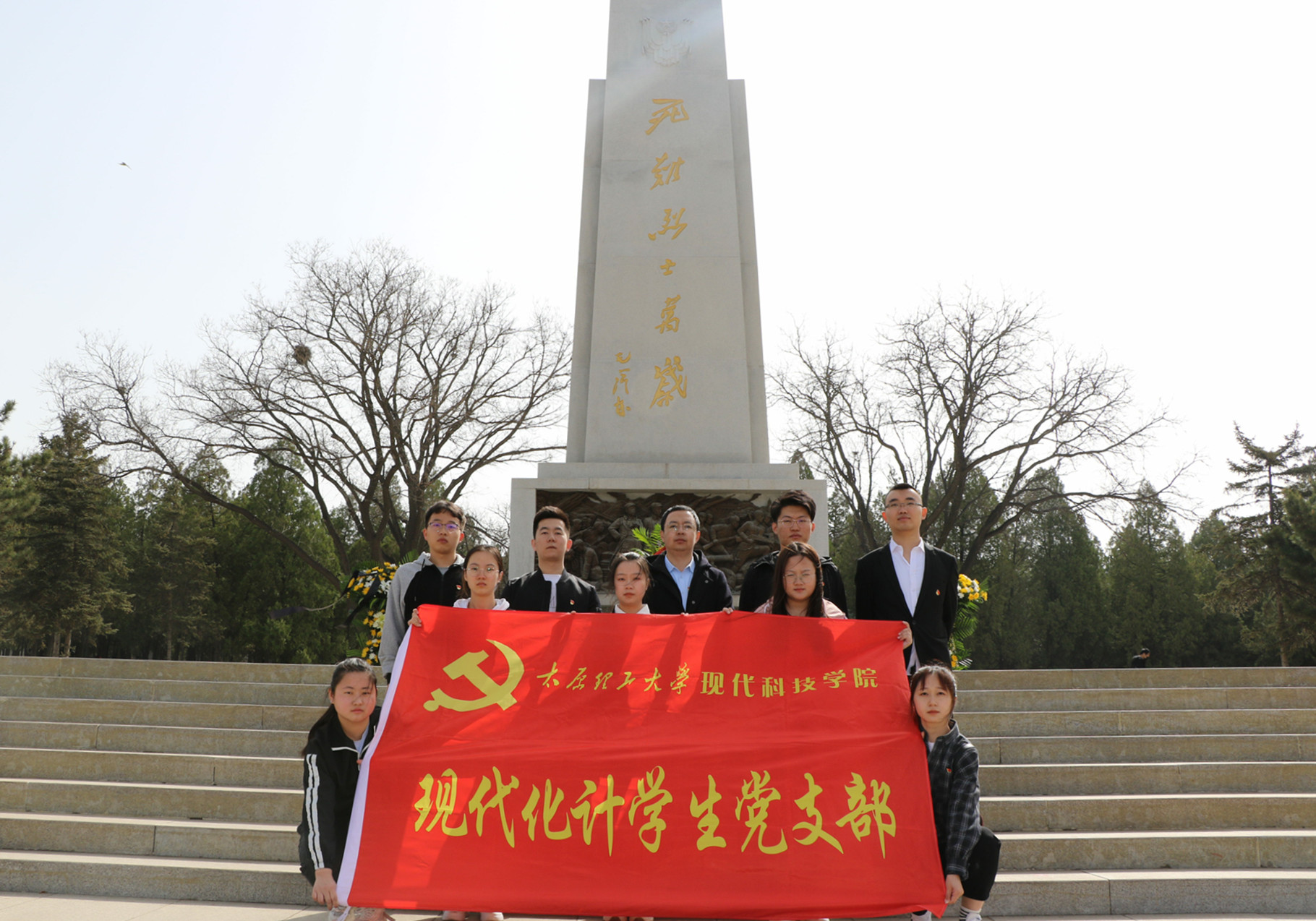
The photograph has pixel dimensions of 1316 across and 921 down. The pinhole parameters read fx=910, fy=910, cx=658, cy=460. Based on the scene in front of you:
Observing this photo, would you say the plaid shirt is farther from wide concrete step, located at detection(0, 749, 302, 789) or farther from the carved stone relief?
the carved stone relief

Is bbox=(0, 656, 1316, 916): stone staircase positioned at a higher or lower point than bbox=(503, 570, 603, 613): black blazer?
lower

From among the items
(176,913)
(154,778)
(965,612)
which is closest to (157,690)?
(154,778)

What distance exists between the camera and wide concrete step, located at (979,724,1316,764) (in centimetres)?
568

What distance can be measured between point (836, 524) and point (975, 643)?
8.29m

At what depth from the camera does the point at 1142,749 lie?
5.75m

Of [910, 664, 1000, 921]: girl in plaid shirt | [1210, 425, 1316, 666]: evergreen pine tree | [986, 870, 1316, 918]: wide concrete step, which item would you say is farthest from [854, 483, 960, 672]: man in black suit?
[1210, 425, 1316, 666]: evergreen pine tree

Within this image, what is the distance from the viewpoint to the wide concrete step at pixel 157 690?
7.07 m

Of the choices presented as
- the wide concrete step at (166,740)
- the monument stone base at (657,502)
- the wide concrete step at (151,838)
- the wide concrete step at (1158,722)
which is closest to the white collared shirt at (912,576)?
the wide concrete step at (1158,722)

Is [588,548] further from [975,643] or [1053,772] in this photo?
[975,643]

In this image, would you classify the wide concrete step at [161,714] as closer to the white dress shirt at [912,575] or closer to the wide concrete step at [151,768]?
the wide concrete step at [151,768]

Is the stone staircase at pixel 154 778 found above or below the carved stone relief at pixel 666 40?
below

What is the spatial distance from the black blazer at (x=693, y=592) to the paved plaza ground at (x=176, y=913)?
142 cm

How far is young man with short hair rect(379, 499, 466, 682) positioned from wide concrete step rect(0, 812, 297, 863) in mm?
1101

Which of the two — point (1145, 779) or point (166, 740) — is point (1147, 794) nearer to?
point (1145, 779)
